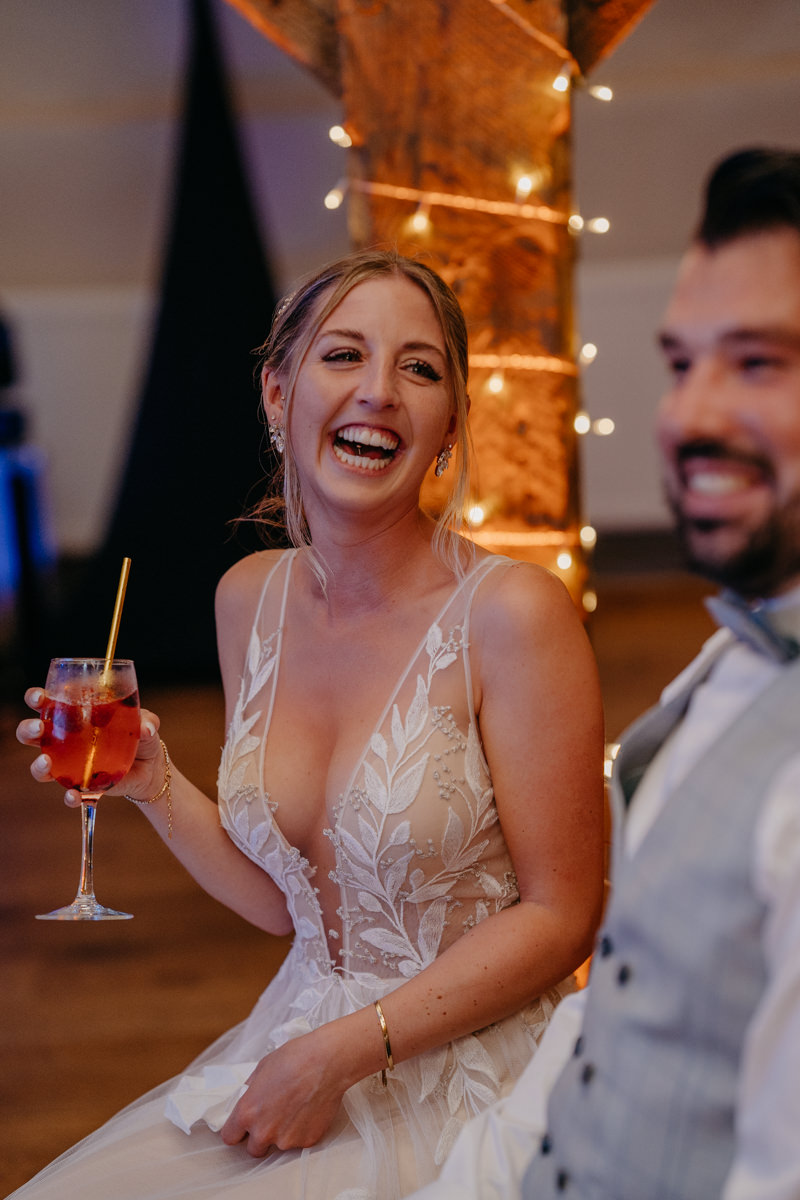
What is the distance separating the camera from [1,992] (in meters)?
2.80

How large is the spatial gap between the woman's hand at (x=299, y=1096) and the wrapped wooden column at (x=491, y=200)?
126 centimetres

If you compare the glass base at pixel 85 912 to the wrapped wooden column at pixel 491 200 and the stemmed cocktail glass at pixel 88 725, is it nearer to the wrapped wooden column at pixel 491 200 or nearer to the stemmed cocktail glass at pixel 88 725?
the stemmed cocktail glass at pixel 88 725

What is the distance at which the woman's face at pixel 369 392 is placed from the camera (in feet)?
4.90

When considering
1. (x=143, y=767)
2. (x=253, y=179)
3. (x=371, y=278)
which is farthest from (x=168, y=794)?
(x=253, y=179)

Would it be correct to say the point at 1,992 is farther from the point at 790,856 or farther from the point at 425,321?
the point at 790,856

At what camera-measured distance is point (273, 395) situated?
168cm

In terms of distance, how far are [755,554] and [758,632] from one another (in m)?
0.06

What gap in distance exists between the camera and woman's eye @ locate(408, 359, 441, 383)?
60.0 inches

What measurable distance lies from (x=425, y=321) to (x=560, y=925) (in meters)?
0.79

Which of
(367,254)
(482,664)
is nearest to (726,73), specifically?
(367,254)

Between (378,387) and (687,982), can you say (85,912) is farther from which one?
(687,982)

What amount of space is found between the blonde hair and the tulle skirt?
1.98 ft

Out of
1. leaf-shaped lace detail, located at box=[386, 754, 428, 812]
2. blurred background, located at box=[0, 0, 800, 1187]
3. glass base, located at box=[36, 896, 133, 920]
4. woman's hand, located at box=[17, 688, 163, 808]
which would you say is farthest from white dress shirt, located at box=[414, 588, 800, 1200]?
blurred background, located at box=[0, 0, 800, 1187]

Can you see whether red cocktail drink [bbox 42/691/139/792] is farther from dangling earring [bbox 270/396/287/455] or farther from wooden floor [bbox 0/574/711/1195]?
wooden floor [bbox 0/574/711/1195]
